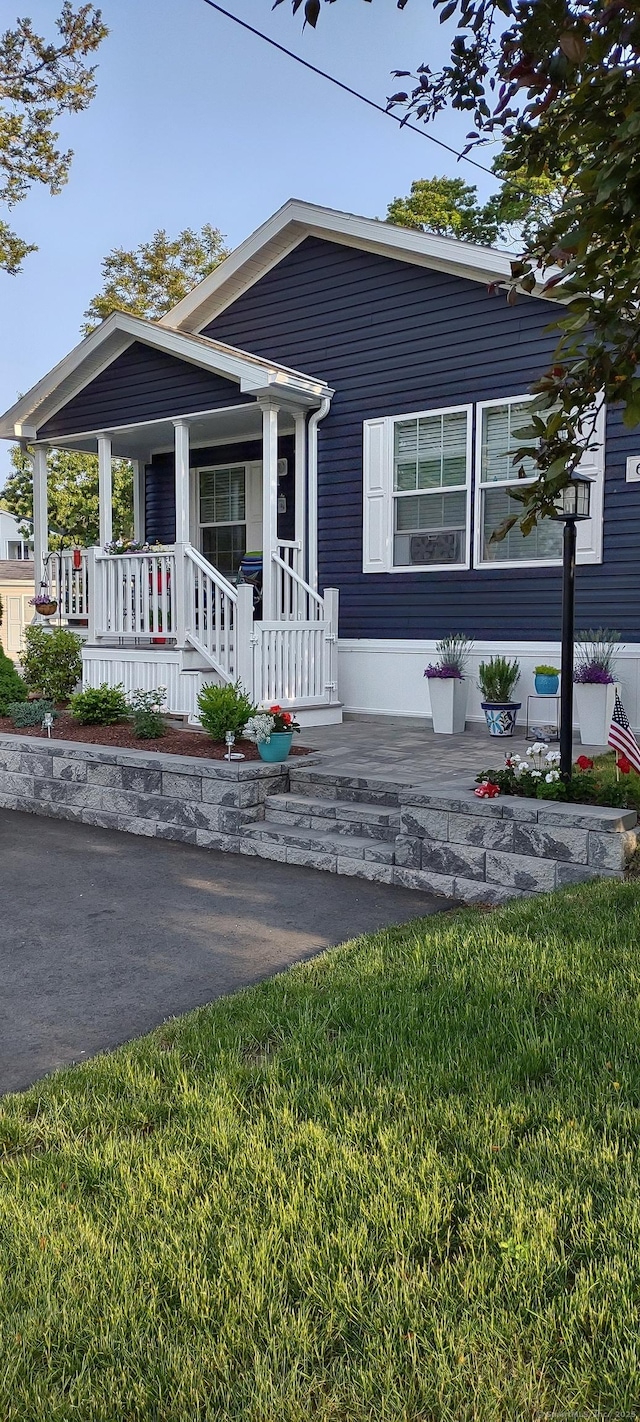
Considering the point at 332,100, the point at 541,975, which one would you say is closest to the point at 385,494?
the point at 332,100

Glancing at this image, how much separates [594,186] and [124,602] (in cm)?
775

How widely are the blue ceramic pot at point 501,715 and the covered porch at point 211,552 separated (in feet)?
5.11

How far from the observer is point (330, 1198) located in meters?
2.23

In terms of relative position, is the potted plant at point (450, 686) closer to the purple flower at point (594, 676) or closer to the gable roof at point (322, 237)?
the purple flower at point (594, 676)

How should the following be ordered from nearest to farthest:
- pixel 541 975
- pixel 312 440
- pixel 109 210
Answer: pixel 541 975 < pixel 312 440 < pixel 109 210

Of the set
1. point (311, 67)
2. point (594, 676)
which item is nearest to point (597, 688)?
point (594, 676)

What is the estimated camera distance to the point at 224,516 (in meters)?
11.7

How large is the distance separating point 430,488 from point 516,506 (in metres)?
1.04

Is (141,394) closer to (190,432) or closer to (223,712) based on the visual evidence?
(190,432)

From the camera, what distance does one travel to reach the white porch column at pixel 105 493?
1024cm

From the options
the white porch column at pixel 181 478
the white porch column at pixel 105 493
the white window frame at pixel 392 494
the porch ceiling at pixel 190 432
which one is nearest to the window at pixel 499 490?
the white window frame at pixel 392 494

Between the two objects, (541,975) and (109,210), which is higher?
(109,210)

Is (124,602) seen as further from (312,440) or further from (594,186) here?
(594,186)

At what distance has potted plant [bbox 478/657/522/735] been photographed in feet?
27.3
